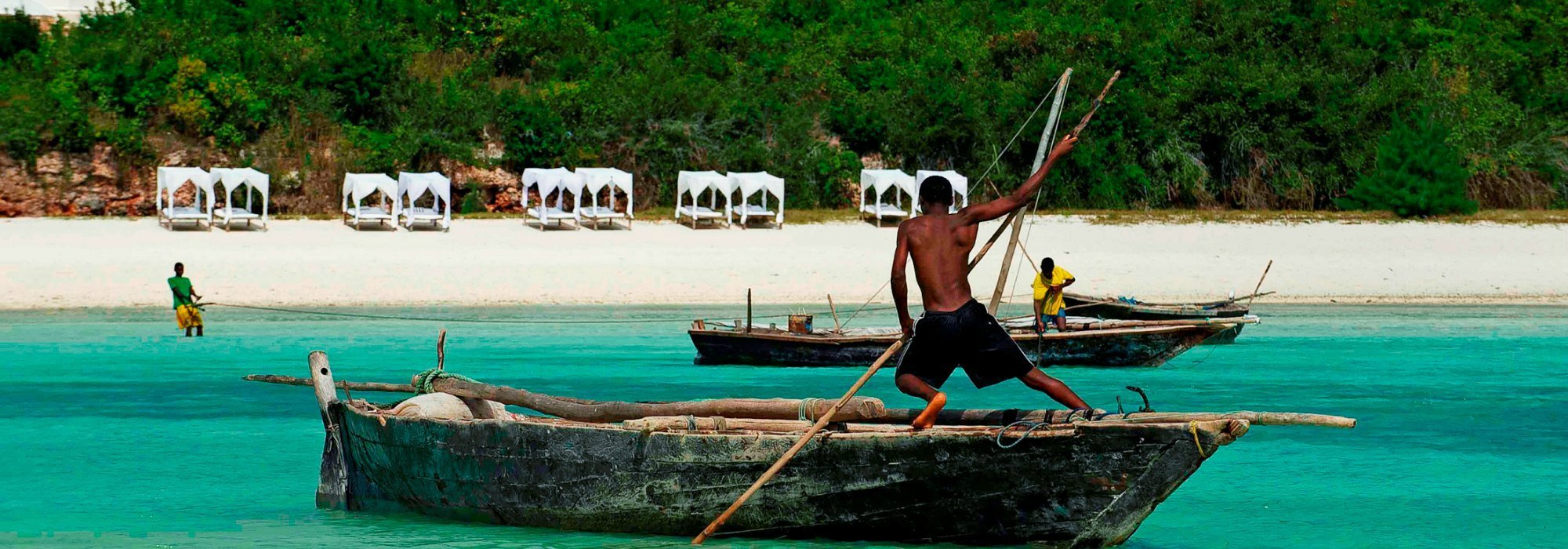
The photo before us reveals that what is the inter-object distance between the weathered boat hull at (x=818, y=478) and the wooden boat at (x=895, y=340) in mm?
7704

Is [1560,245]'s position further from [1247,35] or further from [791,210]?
[791,210]

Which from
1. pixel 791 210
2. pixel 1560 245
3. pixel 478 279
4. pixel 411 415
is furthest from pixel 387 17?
pixel 411 415

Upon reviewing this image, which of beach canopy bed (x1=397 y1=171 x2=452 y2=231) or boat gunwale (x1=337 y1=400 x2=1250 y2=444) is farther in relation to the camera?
beach canopy bed (x1=397 y1=171 x2=452 y2=231)

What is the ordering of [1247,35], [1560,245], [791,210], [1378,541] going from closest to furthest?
[1378,541] < [1560,245] < [791,210] < [1247,35]

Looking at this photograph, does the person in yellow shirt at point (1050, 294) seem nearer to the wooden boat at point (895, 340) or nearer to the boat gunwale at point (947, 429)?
the wooden boat at point (895, 340)

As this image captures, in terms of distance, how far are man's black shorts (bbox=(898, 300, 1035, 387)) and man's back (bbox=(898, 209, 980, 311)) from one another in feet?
0.19

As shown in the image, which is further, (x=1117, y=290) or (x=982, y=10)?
(x=982, y=10)

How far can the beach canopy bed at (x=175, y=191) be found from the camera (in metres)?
24.8

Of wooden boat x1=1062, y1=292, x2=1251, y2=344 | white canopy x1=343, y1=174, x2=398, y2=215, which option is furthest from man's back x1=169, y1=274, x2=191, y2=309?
wooden boat x1=1062, y1=292, x2=1251, y2=344

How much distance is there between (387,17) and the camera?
1458 inches

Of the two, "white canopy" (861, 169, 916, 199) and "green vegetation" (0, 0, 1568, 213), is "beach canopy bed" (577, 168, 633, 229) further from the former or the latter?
"white canopy" (861, 169, 916, 199)

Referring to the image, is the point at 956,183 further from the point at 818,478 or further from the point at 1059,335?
the point at 818,478

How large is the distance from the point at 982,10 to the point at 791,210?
13.1 metres

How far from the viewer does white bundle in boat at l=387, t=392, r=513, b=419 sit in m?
9.05
